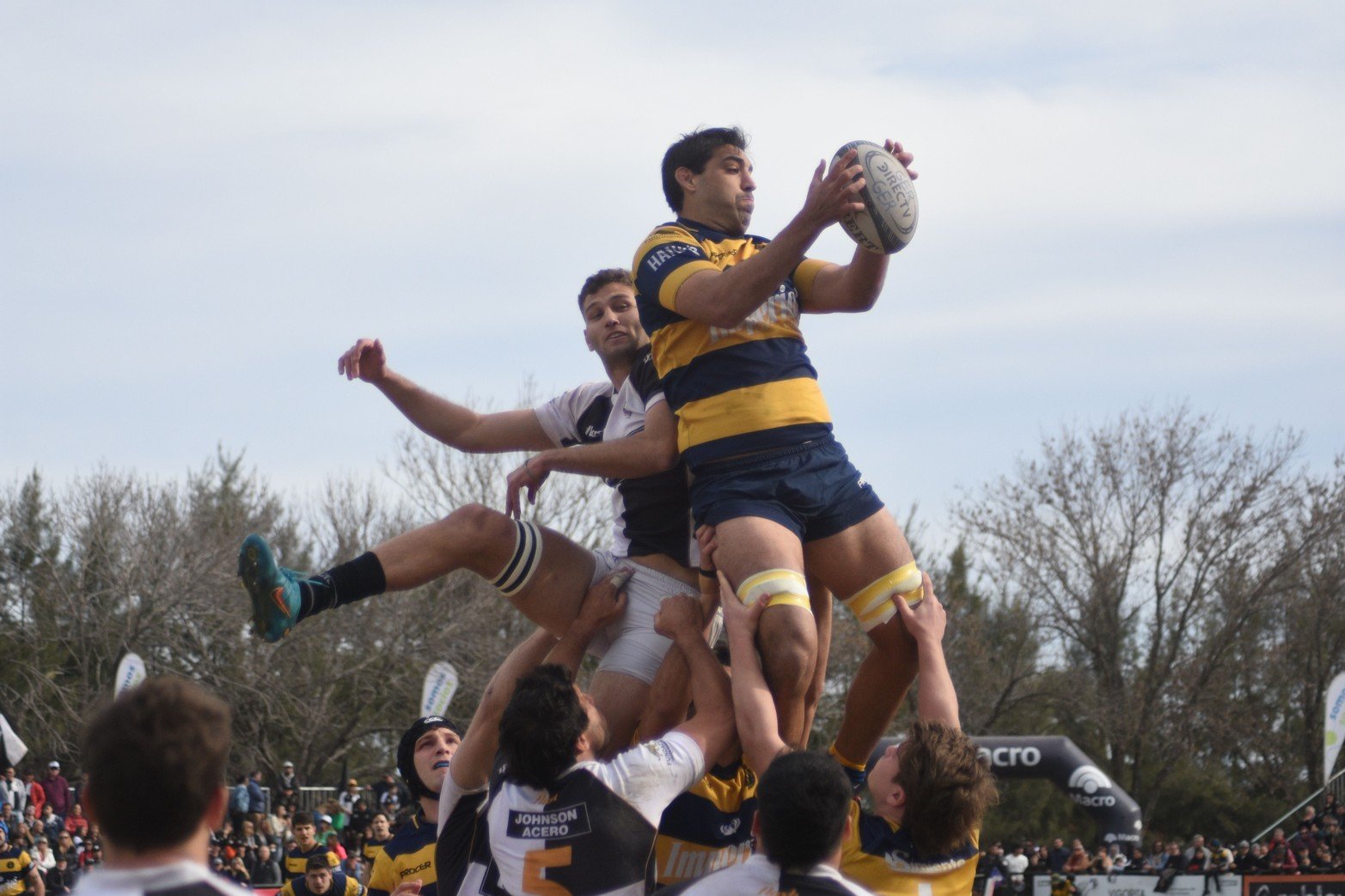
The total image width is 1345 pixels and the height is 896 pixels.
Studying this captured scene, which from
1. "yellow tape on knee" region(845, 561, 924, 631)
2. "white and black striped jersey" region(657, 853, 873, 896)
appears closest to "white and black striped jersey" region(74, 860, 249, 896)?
"white and black striped jersey" region(657, 853, 873, 896)

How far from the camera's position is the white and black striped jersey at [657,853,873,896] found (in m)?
3.80

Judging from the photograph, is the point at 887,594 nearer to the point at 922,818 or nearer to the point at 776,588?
the point at 776,588

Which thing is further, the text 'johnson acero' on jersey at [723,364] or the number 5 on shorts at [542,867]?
the text 'johnson acero' on jersey at [723,364]

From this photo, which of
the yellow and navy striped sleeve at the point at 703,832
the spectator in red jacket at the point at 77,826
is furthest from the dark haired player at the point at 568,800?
the spectator in red jacket at the point at 77,826

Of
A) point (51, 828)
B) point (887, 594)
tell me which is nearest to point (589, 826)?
point (887, 594)

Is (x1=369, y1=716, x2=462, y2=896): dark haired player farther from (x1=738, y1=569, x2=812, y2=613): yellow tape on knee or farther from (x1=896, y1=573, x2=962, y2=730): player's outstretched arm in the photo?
(x1=896, y1=573, x2=962, y2=730): player's outstretched arm

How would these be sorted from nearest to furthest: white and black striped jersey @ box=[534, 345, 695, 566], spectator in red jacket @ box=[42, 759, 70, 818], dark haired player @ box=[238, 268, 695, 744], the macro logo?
dark haired player @ box=[238, 268, 695, 744] → white and black striped jersey @ box=[534, 345, 695, 566] → spectator in red jacket @ box=[42, 759, 70, 818] → the macro logo

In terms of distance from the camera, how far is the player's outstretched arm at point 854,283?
5.57 m

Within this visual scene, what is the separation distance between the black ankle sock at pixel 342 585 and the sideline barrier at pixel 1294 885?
16294mm

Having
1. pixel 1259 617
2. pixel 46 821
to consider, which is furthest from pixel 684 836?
pixel 1259 617

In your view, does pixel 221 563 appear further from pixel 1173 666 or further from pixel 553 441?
pixel 553 441

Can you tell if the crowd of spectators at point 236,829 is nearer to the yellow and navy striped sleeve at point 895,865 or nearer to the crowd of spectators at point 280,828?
the crowd of spectators at point 280,828

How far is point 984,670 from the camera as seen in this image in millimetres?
41375

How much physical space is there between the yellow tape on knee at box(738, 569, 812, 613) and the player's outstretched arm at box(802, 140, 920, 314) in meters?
1.12
